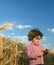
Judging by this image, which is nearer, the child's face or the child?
the child

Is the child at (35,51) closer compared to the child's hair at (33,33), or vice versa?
the child at (35,51)

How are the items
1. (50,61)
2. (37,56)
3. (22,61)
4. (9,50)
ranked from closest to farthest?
1. (37,56)
2. (9,50)
3. (22,61)
4. (50,61)

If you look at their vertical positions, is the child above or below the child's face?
below

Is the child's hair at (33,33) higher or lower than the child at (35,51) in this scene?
higher

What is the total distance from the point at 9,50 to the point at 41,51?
0.77 metres

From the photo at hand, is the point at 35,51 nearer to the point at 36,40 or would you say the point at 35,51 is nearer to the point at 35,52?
the point at 35,52

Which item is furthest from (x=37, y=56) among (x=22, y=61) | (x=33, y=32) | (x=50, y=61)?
(x=50, y=61)

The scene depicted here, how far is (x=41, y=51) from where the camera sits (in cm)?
659

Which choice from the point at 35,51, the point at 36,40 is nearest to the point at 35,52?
the point at 35,51

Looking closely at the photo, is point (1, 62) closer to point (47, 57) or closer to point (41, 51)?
point (41, 51)

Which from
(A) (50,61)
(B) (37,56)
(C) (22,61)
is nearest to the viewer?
(B) (37,56)

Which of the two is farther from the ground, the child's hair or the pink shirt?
the child's hair

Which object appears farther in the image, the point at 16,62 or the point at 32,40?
the point at 16,62

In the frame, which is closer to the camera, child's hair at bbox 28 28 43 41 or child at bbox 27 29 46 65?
child at bbox 27 29 46 65
